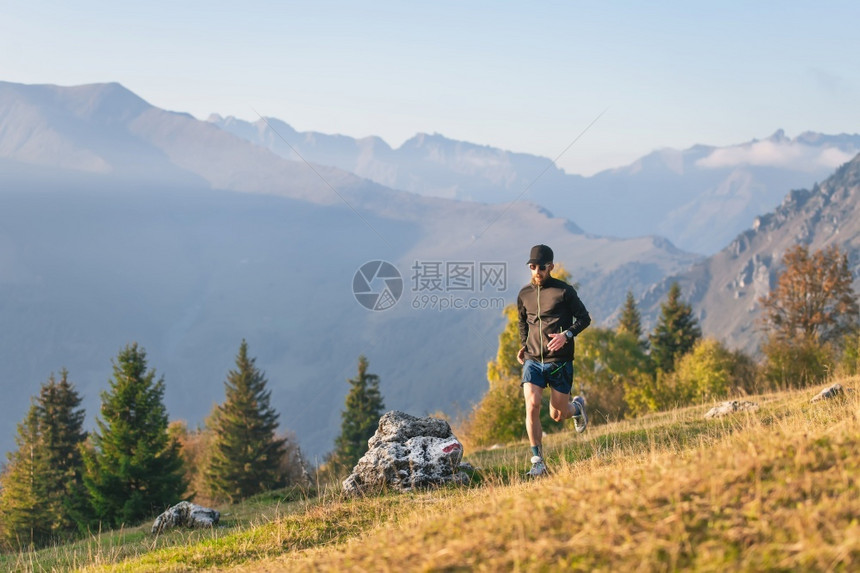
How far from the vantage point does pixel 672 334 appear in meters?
77.6

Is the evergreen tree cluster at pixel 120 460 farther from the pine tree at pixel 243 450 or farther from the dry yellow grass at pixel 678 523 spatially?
the dry yellow grass at pixel 678 523

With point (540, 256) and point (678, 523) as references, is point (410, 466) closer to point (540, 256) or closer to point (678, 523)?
point (540, 256)

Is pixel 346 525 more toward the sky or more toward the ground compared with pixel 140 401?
more toward the ground

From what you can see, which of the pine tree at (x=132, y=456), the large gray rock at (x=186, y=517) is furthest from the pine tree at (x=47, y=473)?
the large gray rock at (x=186, y=517)

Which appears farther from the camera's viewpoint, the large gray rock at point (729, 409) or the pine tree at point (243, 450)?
the pine tree at point (243, 450)

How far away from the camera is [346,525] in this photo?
33.4 ft

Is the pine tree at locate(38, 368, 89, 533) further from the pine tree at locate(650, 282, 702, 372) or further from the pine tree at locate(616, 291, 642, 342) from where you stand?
the pine tree at locate(616, 291, 642, 342)

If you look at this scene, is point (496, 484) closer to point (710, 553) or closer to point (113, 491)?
point (710, 553)

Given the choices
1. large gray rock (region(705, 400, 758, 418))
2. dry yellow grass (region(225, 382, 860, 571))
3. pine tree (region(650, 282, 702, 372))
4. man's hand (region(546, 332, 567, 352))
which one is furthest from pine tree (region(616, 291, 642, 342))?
dry yellow grass (region(225, 382, 860, 571))

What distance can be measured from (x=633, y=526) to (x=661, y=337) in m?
76.5

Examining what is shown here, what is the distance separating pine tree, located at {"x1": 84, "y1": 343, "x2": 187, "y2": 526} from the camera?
123ft

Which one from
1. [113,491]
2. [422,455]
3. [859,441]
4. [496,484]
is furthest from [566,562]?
[113,491]

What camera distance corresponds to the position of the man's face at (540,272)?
11.9m

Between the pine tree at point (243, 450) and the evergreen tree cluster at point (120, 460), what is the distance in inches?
3.8
